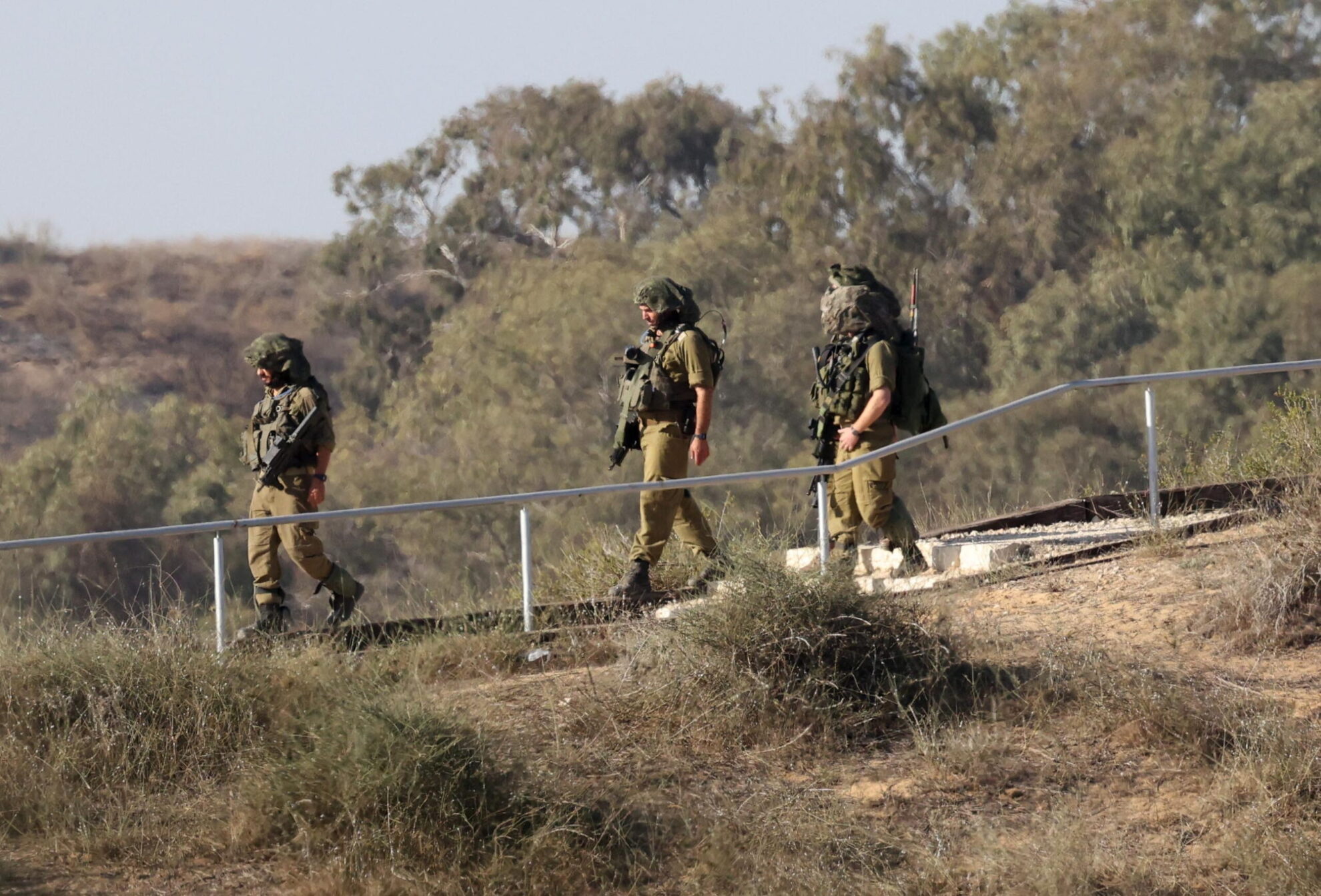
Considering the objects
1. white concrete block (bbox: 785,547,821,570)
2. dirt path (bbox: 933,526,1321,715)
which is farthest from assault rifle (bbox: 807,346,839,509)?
dirt path (bbox: 933,526,1321,715)

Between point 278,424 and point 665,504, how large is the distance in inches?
72.7

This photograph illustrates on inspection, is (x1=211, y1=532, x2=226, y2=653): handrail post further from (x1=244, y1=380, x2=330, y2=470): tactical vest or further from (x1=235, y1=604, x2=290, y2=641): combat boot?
(x1=244, y1=380, x2=330, y2=470): tactical vest

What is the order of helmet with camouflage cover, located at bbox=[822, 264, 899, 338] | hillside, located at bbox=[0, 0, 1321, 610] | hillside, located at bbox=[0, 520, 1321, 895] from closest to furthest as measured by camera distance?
hillside, located at bbox=[0, 520, 1321, 895]
helmet with camouflage cover, located at bbox=[822, 264, 899, 338]
hillside, located at bbox=[0, 0, 1321, 610]

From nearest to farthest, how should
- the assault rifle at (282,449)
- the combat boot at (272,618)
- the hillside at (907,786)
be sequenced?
the hillside at (907,786) → the combat boot at (272,618) → the assault rifle at (282,449)

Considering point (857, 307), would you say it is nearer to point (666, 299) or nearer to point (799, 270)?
point (666, 299)

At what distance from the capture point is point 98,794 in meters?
6.14

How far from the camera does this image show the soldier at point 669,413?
28.3 feet

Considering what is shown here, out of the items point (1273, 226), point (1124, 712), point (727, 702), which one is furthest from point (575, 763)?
point (1273, 226)

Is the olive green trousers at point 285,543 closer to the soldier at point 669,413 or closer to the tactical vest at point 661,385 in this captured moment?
the soldier at point 669,413

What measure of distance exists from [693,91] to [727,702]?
4367 centimetres

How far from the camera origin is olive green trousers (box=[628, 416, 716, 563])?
8609mm

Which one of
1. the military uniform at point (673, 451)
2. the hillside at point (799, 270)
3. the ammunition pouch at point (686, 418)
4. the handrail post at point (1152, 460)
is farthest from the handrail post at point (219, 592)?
the hillside at point (799, 270)

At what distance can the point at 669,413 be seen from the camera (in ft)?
29.2

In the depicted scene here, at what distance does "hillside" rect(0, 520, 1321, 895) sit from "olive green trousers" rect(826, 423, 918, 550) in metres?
1.22
